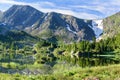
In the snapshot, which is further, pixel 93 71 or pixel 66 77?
pixel 93 71

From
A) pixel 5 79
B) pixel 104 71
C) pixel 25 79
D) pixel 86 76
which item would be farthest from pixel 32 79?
pixel 104 71

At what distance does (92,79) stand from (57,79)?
4831mm

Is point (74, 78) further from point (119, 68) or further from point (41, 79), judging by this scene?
point (119, 68)

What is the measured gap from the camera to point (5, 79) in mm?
41469

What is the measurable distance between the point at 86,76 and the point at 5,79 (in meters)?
11.5

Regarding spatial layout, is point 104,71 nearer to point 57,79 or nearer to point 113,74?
point 113,74

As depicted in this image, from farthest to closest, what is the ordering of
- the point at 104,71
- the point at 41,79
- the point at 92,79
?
the point at 104,71, the point at 41,79, the point at 92,79

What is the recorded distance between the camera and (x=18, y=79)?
41281 millimetres

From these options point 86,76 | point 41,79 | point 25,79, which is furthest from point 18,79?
point 86,76

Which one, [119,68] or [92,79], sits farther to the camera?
[119,68]

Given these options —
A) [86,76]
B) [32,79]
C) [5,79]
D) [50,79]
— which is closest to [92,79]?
[86,76]

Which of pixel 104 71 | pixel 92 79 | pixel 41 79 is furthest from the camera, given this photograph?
pixel 104 71

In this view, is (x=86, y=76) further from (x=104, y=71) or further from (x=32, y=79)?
(x=32, y=79)

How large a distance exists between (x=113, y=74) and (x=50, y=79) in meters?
8.71
